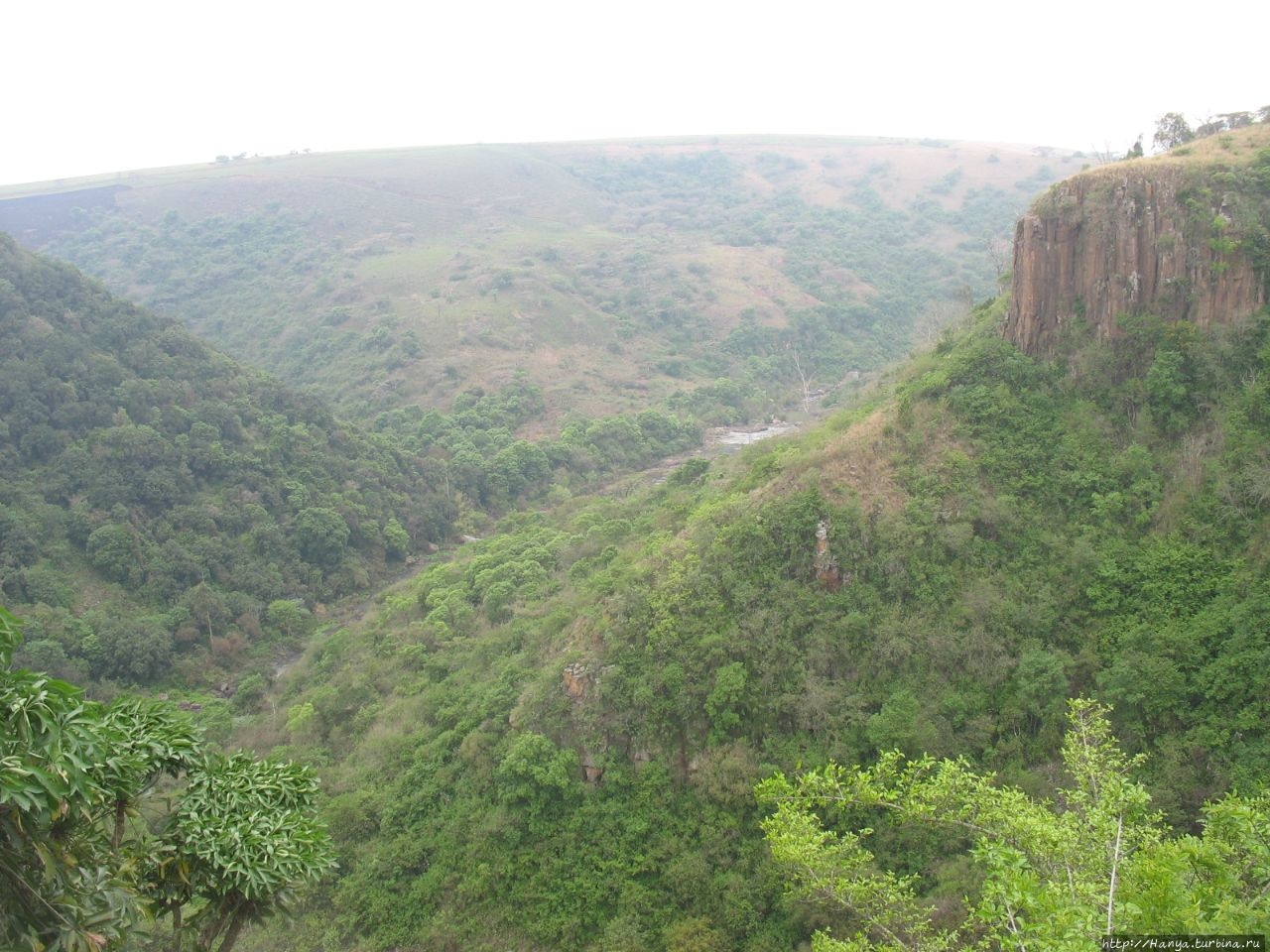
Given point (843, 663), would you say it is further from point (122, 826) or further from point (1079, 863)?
point (122, 826)

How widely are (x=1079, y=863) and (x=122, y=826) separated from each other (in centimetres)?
1076

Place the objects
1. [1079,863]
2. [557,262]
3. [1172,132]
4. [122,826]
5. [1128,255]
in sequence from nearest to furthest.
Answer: [122,826] → [1079,863] → [1128,255] → [1172,132] → [557,262]

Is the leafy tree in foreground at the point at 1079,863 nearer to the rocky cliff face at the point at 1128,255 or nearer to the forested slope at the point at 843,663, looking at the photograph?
the forested slope at the point at 843,663

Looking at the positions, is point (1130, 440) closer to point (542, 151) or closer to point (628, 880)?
point (628, 880)

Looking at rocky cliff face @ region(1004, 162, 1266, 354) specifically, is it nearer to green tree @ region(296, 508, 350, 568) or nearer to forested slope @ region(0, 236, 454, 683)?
green tree @ region(296, 508, 350, 568)

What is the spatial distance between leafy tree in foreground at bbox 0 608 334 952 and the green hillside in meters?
41.4

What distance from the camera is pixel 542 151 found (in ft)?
489

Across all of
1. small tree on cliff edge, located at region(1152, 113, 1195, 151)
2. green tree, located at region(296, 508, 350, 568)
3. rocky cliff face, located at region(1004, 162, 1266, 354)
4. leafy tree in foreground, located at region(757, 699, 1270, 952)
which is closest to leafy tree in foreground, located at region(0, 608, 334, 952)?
leafy tree in foreground, located at region(757, 699, 1270, 952)

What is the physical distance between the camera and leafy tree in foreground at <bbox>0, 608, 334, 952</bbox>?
696cm

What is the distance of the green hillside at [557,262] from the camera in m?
66.9

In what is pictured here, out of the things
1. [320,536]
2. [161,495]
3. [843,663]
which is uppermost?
[161,495]

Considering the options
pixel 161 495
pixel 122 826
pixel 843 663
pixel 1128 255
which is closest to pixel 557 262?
pixel 161 495

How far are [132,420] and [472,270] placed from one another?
149 ft

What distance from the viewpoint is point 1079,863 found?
9.66 metres
